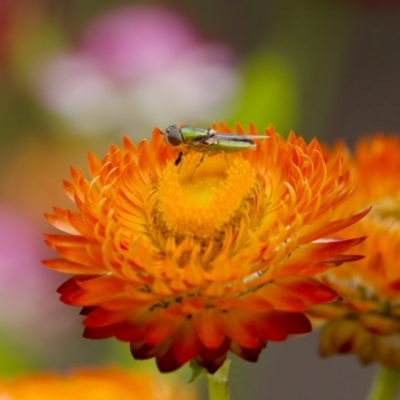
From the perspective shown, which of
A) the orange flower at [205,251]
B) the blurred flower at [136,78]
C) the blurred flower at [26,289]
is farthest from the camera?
the blurred flower at [136,78]

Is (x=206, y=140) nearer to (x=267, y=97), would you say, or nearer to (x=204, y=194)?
(x=204, y=194)

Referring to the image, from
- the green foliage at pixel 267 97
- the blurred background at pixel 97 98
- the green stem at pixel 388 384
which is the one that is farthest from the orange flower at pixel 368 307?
the green foliage at pixel 267 97

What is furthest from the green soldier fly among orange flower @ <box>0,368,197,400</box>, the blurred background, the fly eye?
the blurred background

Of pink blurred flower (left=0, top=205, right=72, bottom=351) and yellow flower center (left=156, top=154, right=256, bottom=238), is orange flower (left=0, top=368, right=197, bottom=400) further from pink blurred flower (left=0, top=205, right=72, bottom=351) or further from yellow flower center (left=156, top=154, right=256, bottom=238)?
pink blurred flower (left=0, top=205, right=72, bottom=351)

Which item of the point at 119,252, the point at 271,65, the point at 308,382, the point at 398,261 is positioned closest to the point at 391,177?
the point at 398,261

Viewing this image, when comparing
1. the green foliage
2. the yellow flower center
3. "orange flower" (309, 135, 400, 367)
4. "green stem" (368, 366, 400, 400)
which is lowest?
"green stem" (368, 366, 400, 400)

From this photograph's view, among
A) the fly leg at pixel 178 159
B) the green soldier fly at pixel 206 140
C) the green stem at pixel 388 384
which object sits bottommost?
the green stem at pixel 388 384

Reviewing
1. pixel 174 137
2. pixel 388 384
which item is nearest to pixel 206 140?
pixel 174 137

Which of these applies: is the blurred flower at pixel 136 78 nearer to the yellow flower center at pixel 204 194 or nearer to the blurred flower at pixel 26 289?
the blurred flower at pixel 26 289
